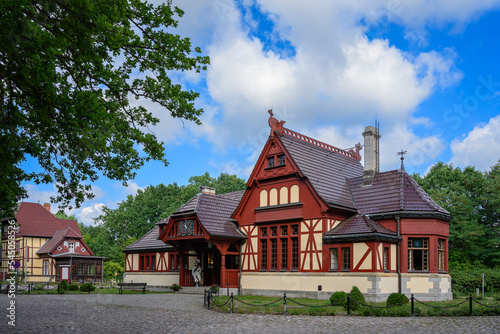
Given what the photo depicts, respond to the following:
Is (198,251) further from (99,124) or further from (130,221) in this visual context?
(130,221)

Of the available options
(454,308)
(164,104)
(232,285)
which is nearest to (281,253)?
(232,285)

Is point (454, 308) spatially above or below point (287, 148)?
below

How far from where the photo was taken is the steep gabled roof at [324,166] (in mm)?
28016

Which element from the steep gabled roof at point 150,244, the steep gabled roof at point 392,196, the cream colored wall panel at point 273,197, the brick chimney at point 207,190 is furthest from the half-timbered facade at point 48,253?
the steep gabled roof at point 392,196

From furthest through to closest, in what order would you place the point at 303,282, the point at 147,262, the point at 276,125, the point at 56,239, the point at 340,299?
the point at 56,239 < the point at 147,262 < the point at 276,125 < the point at 303,282 < the point at 340,299

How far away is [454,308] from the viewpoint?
61.2 ft

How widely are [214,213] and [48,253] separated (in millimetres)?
32283

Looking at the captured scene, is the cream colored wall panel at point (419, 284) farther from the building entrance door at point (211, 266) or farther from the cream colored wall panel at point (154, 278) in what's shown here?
the cream colored wall panel at point (154, 278)

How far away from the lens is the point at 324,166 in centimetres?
3062

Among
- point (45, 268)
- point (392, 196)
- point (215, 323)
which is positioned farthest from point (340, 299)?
point (45, 268)

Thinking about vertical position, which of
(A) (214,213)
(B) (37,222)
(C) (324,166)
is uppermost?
(C) (324,166)

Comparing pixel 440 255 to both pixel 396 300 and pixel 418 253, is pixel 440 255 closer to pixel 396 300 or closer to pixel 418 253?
pixel 418 253

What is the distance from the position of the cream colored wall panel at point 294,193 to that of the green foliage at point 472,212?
56.6ft

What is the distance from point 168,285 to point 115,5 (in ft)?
94.4
